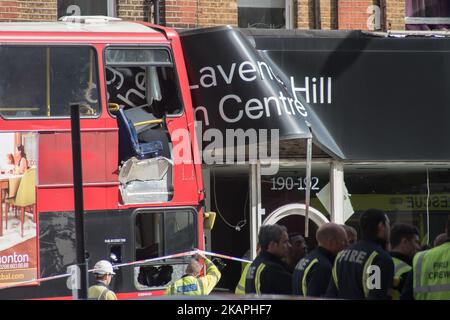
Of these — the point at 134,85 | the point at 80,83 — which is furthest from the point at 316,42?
the point at 80,83

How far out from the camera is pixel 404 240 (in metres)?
8.31

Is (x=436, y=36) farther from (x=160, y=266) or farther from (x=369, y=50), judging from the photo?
(x=160, y=266)

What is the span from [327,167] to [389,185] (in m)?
1.08

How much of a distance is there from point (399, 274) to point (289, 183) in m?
5.71

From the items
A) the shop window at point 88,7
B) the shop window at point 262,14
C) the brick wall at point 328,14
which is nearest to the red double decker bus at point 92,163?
the shop window at point 88,7

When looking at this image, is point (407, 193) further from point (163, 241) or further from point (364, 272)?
point (364, 272)

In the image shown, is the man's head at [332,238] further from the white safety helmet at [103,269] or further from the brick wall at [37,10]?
the brick wall at [37,10]

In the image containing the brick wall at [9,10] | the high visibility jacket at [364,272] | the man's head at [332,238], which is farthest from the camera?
the brick wall at [9,10]

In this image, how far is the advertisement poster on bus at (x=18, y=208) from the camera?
10.8 m

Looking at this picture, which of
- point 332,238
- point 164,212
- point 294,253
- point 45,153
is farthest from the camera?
point 164,212

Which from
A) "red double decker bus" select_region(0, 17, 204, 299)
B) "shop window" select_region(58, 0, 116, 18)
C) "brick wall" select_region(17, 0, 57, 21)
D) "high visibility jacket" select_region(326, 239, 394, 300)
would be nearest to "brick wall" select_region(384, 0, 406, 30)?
"shop window" select_region(58, 0, 116, 18)

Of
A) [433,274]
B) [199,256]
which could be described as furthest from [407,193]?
[433,274]

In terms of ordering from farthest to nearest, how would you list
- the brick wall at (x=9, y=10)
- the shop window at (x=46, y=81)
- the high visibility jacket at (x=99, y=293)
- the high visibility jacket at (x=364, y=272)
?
the brick wall at (x=9, y=10) < the shop window at (x=46, y=81) < the high visibility jacket at (x=99, y=293) < the high visibility jacket at (x=364, y=272)

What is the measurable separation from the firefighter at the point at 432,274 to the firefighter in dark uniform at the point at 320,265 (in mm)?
988
